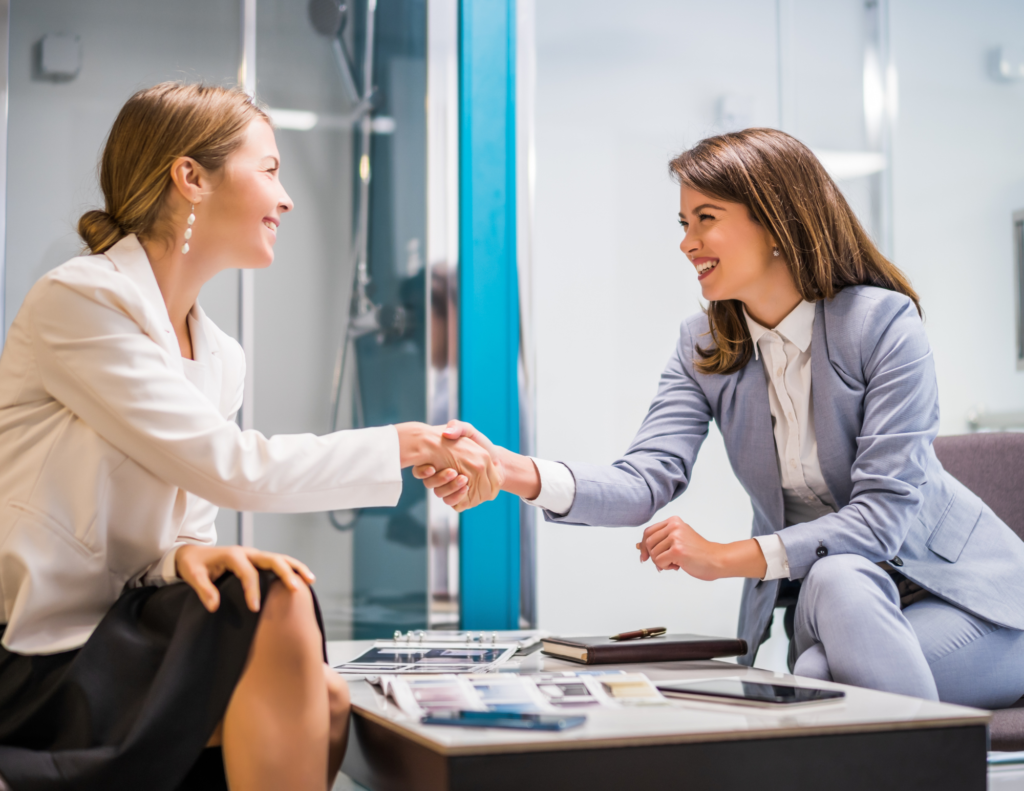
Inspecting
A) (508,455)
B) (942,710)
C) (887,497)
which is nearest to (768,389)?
(887,497)

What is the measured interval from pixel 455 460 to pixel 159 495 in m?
0.56

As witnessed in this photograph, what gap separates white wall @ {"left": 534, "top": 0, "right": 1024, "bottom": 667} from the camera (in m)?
2.63

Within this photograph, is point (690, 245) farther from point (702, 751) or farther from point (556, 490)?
point (702, 751)

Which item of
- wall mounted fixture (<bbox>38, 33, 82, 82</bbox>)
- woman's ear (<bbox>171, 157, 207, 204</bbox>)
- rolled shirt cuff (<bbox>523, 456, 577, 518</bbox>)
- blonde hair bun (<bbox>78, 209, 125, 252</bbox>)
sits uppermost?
wall mounted fixture (<bbox>38, 33, 82, 82</bbox>)

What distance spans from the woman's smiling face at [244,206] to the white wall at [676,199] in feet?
3.85

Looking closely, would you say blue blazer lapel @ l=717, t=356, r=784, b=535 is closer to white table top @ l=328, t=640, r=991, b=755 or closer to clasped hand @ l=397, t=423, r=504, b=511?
clasped hand @ l=397, t=423, r=504, b=511

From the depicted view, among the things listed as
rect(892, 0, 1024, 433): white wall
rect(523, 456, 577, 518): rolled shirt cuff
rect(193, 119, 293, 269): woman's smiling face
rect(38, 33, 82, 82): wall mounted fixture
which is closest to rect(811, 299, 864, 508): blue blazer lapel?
rect(523, 456, 577, 518): rolled shirt cuff

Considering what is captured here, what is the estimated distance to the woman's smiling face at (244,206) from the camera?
4.77 feet

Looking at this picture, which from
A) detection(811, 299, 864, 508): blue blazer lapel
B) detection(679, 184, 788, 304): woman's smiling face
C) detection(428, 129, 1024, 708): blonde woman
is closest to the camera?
detection(428, 129, 1024, 708): blonde woman

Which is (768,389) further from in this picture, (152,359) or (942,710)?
(152,359)

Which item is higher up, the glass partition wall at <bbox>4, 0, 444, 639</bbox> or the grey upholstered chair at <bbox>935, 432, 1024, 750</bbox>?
the glass partition wall at <bbox>4, 0, 444, 639</bbox>

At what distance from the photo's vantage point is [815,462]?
5.62 feet

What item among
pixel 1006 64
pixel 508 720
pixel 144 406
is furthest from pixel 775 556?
pixel 1006 64

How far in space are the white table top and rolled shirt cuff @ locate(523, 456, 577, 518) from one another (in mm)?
668
